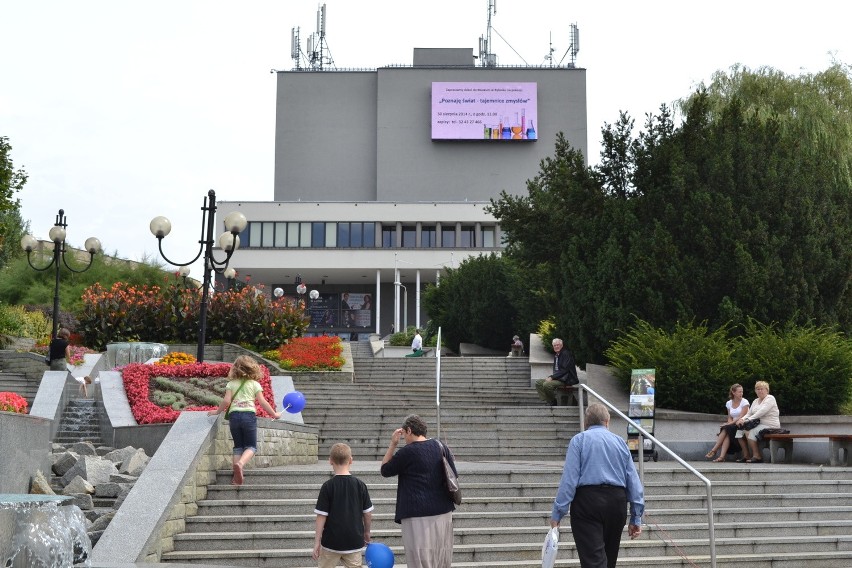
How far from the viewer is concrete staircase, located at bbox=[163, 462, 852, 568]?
34.3ft

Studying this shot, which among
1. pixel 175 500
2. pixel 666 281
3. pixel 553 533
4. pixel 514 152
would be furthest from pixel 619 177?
pixel 514 152

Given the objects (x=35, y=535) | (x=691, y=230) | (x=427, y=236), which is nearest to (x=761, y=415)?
(x=691, y=230)

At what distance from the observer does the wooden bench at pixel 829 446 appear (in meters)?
15.1

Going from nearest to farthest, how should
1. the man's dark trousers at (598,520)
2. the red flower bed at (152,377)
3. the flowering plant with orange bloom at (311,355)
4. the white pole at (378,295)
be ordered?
the man's dark trousers at (598,520), the red flower bed at (152,377), the flowering plant with orange bloom at (311,355), the white pole at (378,295)

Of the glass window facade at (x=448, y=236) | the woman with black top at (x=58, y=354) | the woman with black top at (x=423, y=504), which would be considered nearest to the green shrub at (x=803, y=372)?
the woman with black top at (x=423, y=504)

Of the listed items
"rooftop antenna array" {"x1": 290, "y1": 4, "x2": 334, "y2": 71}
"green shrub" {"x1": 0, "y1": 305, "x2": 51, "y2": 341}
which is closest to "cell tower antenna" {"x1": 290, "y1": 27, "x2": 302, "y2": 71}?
"rooftop antenna array" {"x1": 290, "y1": 4, "x2": 334, "y2": 71}

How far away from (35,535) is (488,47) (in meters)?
77.3

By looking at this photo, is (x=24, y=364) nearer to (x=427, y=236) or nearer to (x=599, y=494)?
(x=599, y=494)

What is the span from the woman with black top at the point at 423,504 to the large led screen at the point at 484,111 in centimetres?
6896

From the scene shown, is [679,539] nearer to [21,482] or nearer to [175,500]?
[175,500]

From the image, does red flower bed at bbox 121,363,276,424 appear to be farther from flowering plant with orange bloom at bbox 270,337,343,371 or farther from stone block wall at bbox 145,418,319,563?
flowering plant with orange bloom at bbox 270,337,343,371

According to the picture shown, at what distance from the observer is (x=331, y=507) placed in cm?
786

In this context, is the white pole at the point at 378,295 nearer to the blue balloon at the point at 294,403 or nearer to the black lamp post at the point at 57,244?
the black lamp post at the point at 57,244

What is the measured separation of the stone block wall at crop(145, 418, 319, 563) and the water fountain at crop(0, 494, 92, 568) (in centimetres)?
109
